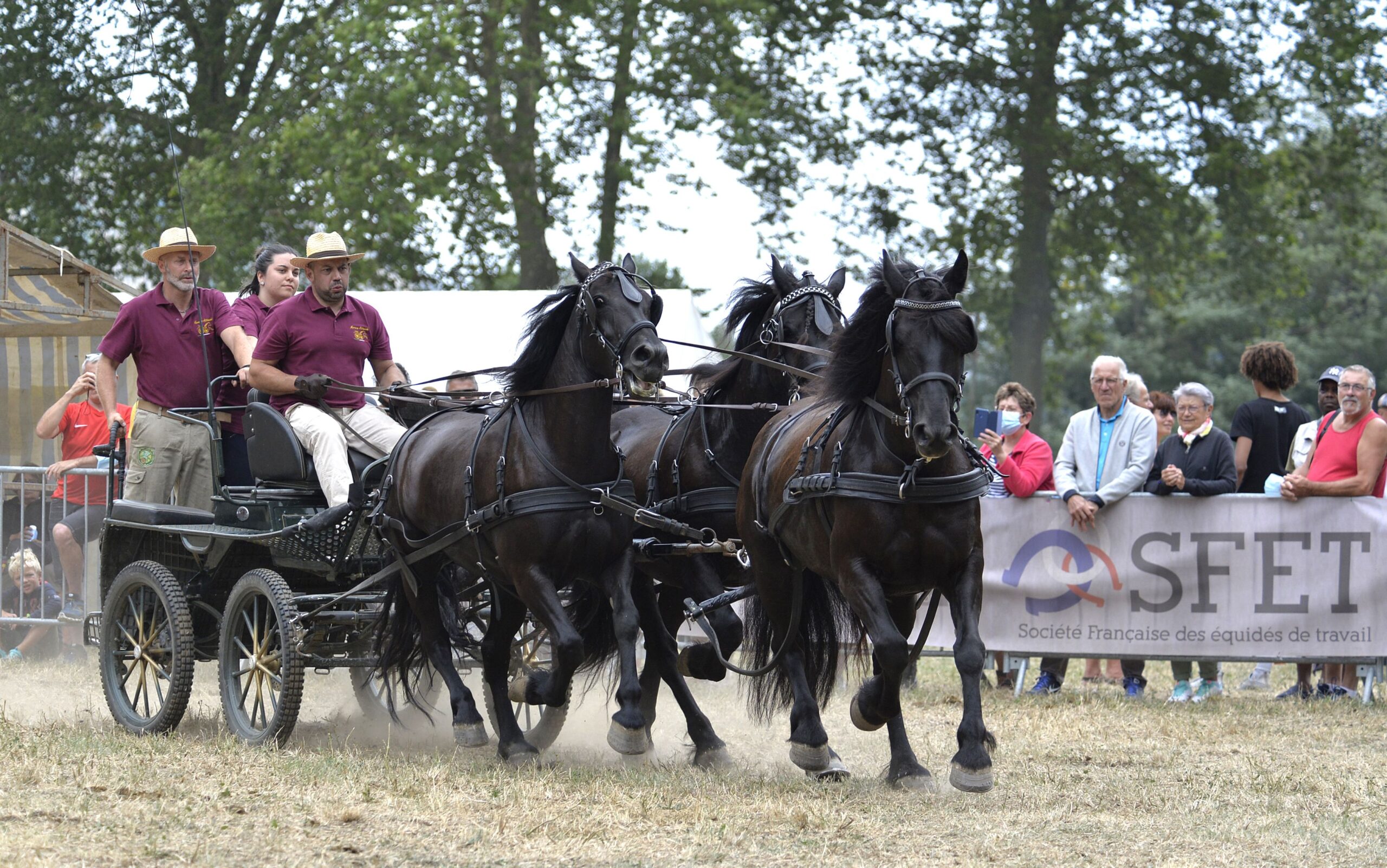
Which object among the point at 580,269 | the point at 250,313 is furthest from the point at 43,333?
the point at 580,269

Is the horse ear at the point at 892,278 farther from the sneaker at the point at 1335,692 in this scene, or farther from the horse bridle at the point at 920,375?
the sneaker at the point at 1335,692

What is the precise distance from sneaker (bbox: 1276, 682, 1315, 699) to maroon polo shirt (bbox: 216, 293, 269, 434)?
614 centimetres

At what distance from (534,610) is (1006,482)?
13.9 ft

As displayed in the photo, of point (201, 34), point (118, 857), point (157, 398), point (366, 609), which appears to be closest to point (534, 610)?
point (366, 609)

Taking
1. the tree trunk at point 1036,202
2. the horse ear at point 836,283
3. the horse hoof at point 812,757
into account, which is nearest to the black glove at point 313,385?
the horse ear at point 836,283

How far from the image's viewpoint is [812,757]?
610 cm

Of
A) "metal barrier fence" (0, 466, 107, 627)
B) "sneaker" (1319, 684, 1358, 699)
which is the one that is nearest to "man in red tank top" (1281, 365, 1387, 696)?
"sneaker" (1319, 684, 1358, 699)

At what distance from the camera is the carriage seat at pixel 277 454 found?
7.15 meters

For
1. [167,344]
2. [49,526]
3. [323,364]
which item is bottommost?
[49,526]

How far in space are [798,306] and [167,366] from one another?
326cm

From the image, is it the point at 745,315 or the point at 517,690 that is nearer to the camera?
the point at 517,690

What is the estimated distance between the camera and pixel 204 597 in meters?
7.80

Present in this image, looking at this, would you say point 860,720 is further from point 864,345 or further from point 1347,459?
point 1347,459

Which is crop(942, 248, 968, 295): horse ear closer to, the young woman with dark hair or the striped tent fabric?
the young woman with dark hair
